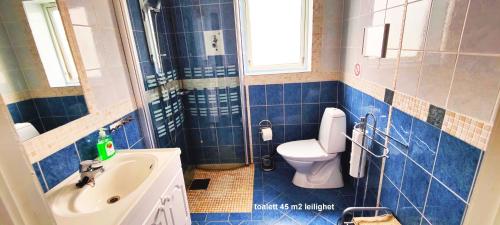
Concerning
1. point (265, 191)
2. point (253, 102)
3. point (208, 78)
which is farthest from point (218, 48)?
point (265, 191)

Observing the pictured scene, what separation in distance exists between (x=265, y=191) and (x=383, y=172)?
112cm

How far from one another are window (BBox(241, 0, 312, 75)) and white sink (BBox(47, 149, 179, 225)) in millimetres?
1386

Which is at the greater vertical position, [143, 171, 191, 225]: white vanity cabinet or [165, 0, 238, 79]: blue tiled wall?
[165, 0, 238, 79]: blue tiled wall

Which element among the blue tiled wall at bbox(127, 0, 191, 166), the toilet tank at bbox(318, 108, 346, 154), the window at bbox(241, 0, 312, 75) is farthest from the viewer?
the window at bbox(241, 0, 312, 75)

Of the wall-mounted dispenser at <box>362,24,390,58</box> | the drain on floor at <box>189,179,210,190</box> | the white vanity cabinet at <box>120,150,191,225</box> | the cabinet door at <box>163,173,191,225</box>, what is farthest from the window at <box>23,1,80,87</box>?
the wall-mounted dispenser at <box>362,24,390,58</box>

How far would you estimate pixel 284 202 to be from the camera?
2.12 meters

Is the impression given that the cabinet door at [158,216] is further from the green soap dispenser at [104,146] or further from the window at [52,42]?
the window at [52,42]

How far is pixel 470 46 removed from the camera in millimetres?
852

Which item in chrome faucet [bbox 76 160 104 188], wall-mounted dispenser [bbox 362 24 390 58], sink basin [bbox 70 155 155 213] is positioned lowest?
sink basin [bbox 70 155 155 213]

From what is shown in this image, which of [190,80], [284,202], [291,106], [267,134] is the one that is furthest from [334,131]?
[190,80]

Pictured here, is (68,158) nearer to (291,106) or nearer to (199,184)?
(199,184)

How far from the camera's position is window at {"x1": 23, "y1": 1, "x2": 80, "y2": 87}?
1061mm

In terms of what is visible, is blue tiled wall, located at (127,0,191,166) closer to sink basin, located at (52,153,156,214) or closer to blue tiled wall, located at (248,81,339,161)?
sink basin, located at (52,153,156,214)

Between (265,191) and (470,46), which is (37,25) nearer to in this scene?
(470,46)
